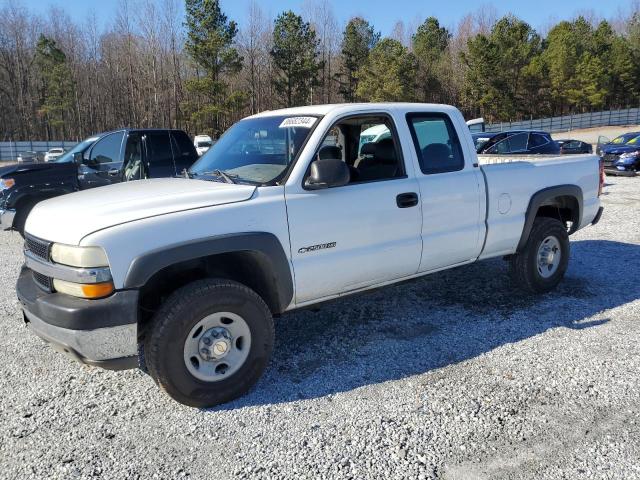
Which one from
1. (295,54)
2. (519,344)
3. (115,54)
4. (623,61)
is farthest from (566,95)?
(519,344)

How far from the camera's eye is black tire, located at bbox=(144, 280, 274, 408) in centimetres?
311

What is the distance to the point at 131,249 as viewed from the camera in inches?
116

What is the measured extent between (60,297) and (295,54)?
4966cm

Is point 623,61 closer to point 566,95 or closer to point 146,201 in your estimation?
point 566,95

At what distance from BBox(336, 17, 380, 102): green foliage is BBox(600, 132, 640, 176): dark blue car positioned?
132 feet

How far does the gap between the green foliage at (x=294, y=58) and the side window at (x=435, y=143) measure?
47.1 meters

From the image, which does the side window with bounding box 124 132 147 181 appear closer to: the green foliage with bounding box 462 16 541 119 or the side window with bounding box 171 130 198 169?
the side window with bounding box 171 130 198 169

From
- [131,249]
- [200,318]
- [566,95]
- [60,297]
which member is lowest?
[200,318]

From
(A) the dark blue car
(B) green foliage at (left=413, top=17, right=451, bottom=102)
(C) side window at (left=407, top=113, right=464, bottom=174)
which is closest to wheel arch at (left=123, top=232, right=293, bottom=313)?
(C) side window at (left=407, top=113, right=464, bottom=174)

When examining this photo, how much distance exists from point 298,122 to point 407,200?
1.05m

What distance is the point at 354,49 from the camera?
55.9 metres

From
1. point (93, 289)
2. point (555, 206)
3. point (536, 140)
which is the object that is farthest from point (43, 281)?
point (536, 140)

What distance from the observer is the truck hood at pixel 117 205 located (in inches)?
120

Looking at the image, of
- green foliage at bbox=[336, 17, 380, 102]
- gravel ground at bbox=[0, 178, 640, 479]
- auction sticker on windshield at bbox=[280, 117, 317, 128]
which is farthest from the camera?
green foliage at bbox=[336, 17, 380, 102]
